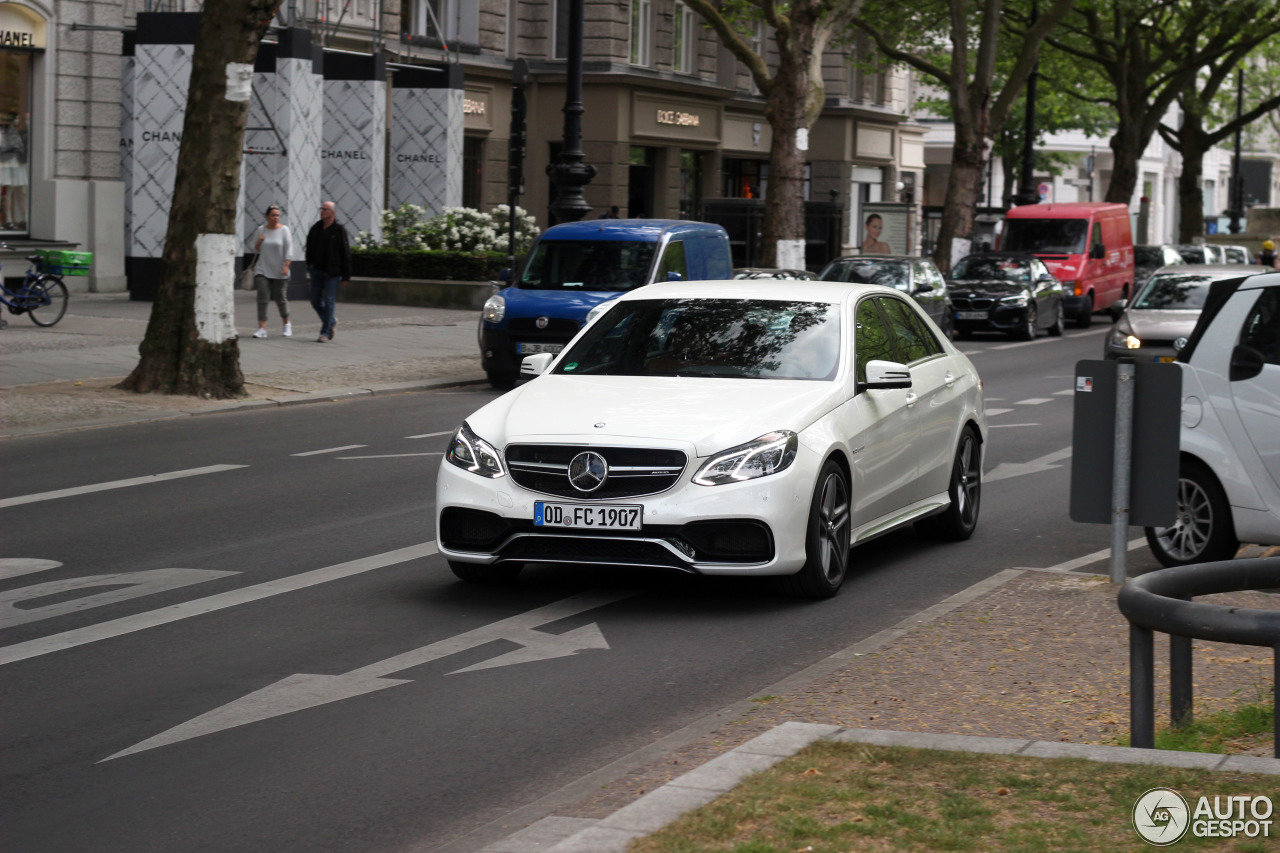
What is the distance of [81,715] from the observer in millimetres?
6398

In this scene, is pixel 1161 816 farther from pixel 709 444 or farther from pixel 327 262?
pixel 327 262

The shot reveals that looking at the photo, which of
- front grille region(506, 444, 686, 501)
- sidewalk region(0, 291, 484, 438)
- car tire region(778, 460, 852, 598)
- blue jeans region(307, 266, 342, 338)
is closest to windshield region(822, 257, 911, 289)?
sidewalk region(0, 291, 484, 438)

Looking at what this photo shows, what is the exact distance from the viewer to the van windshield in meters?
37.4

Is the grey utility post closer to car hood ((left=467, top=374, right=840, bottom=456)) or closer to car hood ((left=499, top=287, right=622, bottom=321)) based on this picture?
car hood ((left=467, top=374, right=840, bottom=456))

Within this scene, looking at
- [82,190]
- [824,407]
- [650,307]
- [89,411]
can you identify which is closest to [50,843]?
[824,407]

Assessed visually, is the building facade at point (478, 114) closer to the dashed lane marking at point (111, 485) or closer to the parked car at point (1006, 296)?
the parked car at point (1006, 296)

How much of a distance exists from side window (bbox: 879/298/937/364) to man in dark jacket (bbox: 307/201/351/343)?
1415 centimetres

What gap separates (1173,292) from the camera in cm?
2189

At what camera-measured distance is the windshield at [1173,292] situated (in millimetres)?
21734

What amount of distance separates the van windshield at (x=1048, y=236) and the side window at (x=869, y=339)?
2848 cm

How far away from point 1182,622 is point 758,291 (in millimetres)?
4995

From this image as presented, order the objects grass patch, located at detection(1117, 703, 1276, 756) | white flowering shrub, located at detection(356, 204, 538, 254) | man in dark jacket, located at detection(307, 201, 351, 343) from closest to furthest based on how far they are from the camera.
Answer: grass patch, located at detection(1117, 703, 1276, 756) → man in dark jacket, located at detection(307, 201, 351, 343) → white flowering shrub, located at detection(356, 204, 538, 254)

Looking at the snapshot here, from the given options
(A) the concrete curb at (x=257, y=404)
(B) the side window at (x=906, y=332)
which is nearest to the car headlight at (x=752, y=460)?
(B) the side window at (x=906, y=332)

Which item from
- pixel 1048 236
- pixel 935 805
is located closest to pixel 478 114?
pixel 1048 236
